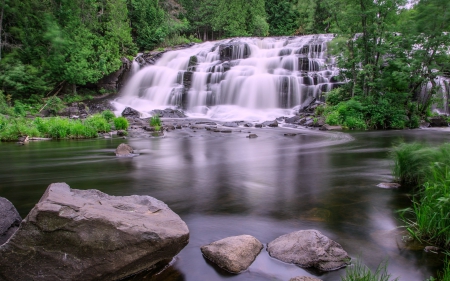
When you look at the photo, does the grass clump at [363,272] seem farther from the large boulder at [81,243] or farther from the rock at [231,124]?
the rock at [231,124]

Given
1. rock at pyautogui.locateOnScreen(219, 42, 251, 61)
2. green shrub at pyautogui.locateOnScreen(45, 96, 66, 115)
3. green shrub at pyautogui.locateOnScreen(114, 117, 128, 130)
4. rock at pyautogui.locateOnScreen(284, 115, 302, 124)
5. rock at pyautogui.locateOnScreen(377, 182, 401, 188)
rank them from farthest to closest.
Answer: rock at pyautogui.locateOnScreen(219, 42, 251, 61) → green shrub at pyautogui.locateOnScreen(45, 96, 66, 115) → rock at pyautogui.locateOnScreen(284, 115, 302, 124) → green shrub at pyautogui.locateOnScreen(114, 117, 128, 130) → rock at pyautogui.locateOnScreen(377, 182, 401, 188)

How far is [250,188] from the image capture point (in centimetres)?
710

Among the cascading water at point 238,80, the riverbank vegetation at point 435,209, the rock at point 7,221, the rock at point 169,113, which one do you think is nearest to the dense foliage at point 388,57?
the cascading water at point 238,80

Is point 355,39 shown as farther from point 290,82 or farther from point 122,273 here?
point 122,273

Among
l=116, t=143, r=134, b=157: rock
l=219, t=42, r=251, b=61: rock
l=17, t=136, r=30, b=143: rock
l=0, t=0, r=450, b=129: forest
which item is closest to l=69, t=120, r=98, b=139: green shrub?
l=17, t=136, r=30, b=143: rock

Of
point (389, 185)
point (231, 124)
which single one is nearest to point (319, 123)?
point (231, 124)

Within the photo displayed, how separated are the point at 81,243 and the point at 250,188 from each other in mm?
4394

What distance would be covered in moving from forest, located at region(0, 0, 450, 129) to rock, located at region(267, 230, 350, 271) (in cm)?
1797

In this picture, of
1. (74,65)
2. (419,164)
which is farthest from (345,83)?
(74,65)

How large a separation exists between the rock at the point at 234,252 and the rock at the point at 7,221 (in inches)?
87.7

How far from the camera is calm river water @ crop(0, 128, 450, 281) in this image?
3922 millimetres

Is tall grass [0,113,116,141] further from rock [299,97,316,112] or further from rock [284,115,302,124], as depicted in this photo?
rock [299,97,316,112]

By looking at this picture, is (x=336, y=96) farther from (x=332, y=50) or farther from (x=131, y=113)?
(x=131, y=113)

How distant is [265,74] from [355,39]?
816cm
